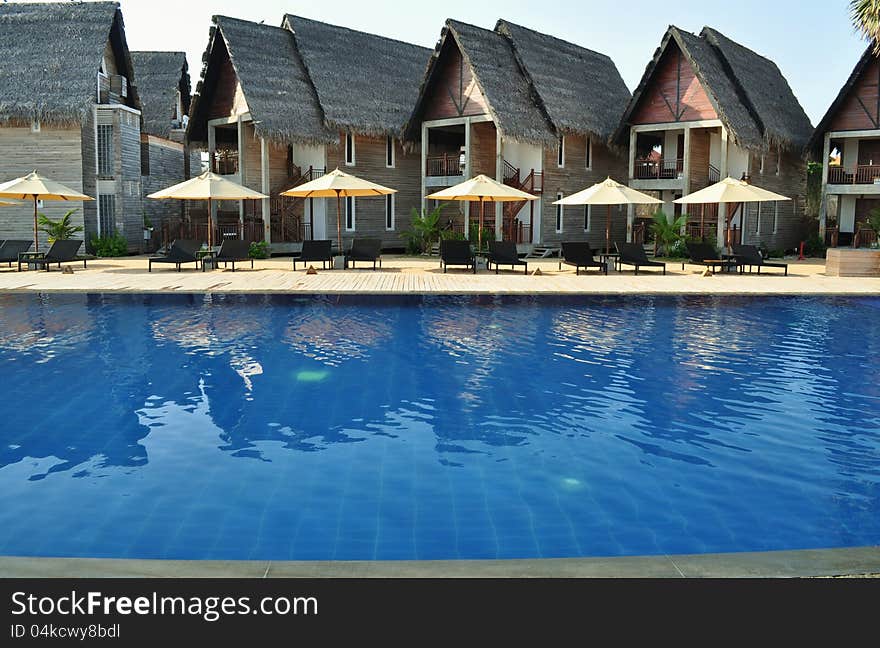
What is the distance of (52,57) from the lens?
2503 centimetres

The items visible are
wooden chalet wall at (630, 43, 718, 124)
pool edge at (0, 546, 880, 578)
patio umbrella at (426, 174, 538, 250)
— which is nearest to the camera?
pool edge at (0, 546, 880, 578)

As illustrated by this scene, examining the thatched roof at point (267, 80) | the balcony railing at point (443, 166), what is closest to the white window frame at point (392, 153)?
the balcony railing at point (443, 166)

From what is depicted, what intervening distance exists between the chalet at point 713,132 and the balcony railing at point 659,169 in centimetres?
3

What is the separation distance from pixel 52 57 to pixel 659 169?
19.3 metres

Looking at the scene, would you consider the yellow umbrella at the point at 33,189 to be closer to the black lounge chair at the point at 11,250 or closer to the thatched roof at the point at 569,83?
the black lounge chair at the point at 11,250

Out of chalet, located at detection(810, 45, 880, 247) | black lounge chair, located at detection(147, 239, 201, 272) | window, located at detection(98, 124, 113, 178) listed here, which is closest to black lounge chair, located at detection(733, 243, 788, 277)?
chalet, located at detection(810, 45, 880, 247)

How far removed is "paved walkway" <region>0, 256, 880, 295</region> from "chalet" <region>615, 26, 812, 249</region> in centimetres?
783

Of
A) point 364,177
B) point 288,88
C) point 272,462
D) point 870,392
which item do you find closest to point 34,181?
point 288,88

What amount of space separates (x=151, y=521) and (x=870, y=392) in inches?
262

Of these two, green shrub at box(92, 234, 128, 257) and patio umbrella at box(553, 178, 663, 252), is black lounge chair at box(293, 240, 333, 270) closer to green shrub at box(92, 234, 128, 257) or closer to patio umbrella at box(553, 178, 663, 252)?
patio umbrella at box(553, 178, 663, 252)

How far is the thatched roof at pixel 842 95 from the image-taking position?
1068 inches

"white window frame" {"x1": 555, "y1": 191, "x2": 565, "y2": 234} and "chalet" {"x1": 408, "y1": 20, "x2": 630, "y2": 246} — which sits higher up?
"chalet" {"x1": 408, "y1": 20, "x2": 630, "y2": 246}

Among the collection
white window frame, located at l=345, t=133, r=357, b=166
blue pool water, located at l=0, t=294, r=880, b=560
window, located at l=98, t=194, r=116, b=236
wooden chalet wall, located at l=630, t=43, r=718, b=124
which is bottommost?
blue pool water, located at l=0, t=294, r=880, b=560

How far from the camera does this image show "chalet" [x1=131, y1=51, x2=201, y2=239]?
3167 cm
